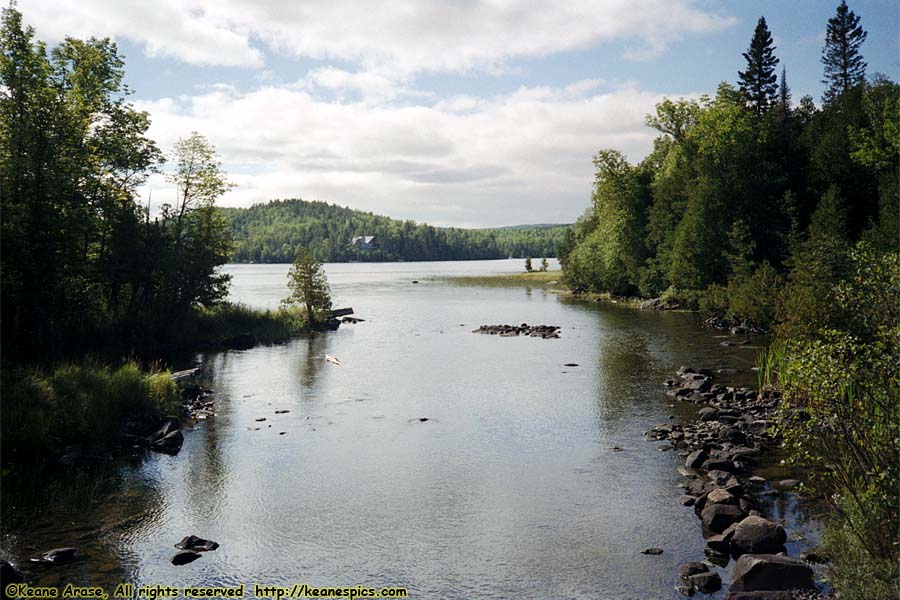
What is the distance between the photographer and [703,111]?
242 feet

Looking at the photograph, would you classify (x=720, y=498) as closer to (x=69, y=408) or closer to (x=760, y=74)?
(x=69, y=408)

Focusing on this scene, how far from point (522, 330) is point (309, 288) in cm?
1928

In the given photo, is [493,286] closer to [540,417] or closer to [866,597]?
[540,417]

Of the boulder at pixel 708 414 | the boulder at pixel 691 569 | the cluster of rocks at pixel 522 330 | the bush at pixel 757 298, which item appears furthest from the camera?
the cluster of rocks at pixel 522 330

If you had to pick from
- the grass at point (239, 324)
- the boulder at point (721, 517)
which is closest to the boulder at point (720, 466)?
the boulder at point (721, 517)

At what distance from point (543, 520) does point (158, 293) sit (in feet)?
122

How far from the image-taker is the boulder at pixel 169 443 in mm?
22609

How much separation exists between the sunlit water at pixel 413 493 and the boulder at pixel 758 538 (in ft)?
3.04

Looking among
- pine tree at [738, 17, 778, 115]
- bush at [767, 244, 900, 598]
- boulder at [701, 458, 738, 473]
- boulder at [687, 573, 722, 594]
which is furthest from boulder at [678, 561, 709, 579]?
pine tree at [738, 17, 778, 115]

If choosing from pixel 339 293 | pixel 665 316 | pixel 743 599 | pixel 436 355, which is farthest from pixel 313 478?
pixel 339 293

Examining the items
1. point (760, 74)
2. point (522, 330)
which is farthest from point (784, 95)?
point (522, 330)

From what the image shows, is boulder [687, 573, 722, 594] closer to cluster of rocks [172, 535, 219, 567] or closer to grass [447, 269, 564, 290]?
cluster of rocks [172, 535, 219, 567]

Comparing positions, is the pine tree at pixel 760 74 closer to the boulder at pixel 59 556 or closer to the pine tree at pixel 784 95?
the pine tree at pixel 784 95

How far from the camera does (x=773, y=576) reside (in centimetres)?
1195
